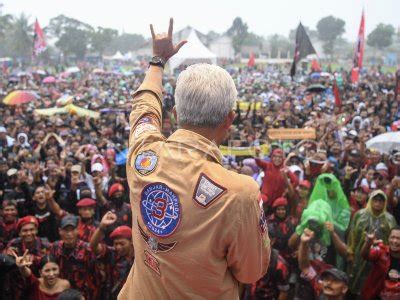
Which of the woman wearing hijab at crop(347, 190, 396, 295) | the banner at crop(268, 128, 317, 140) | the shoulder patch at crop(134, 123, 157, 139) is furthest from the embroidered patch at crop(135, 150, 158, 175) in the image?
the banner at crop(268, 128, 317, 140)

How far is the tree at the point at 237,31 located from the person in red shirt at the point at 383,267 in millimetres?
56326

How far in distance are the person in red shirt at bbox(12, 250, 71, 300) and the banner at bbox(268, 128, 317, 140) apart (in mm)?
5186

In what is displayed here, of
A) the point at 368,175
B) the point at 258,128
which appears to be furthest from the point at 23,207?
the point at 258,128

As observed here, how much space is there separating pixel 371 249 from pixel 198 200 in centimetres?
276

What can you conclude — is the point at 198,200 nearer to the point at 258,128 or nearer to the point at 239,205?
the point at 239,205

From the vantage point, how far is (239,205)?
42.1 inches

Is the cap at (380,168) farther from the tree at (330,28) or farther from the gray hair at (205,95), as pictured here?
the tree at (330,28)

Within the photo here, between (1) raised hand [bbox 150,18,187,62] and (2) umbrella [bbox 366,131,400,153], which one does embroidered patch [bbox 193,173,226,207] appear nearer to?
(1) raised hand [bbox 150,18,187,62]

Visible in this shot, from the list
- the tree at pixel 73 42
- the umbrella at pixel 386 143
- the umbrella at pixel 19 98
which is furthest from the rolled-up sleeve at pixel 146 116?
the tree at pixel 73 42

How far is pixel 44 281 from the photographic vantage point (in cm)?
315

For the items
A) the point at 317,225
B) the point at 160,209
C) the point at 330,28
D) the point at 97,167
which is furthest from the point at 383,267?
the point at 330,28

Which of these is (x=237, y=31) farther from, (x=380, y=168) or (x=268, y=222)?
(x=268, y=222)

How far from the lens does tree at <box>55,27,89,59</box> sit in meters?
55.0

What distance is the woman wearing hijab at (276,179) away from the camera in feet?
17.3
